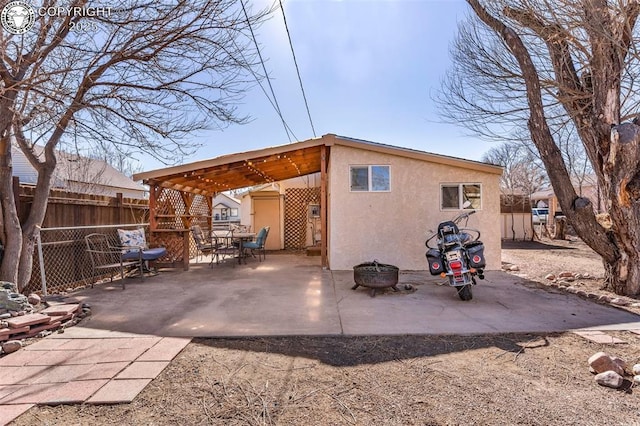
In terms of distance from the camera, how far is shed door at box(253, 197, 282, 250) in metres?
12.5

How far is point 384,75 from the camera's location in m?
8.51

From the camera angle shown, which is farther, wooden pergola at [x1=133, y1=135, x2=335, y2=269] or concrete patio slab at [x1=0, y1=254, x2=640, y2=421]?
wooden pergola at [x1=133, y1=135, x2=335, y2=269]

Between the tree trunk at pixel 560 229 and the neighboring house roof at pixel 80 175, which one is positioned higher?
the neighboring house roof at pixel 80 175

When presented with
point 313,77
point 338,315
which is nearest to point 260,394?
point 338,315

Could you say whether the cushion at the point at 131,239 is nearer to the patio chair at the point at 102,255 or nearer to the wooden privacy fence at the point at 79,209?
the patio chair at the point at 102,255

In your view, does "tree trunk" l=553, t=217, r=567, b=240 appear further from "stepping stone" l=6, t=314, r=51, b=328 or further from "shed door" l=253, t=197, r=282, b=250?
"stepping stone" l=6, t=314, r=51, b=328

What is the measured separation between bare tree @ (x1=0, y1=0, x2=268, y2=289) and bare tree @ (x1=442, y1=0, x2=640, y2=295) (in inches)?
168

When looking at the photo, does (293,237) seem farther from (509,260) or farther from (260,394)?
(260,394)

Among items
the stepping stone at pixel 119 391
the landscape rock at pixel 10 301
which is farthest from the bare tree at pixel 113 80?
the stepping stone at pixel 119 391

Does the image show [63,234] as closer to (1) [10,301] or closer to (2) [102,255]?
(2) [102,255]

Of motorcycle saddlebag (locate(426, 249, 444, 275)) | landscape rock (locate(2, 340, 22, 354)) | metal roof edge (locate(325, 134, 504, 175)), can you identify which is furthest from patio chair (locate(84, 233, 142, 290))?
motorcycle saddlebag (locate(426, 249, 444, 275))

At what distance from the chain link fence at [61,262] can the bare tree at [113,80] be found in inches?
15.8

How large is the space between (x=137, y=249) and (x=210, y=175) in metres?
2.49

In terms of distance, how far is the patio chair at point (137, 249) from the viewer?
6.46m
